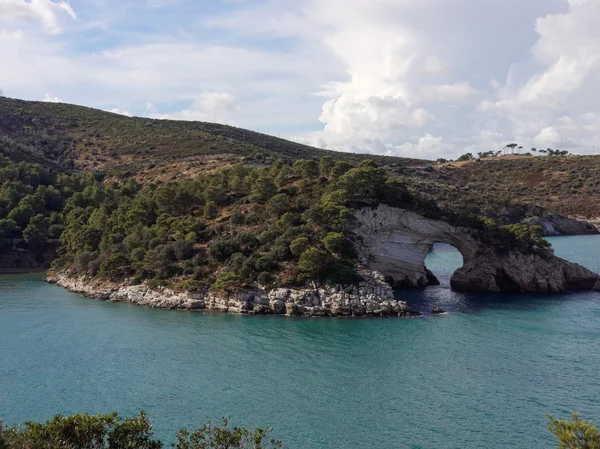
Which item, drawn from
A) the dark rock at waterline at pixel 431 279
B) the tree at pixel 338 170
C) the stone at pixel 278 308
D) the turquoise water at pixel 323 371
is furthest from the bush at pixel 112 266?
Result: the dark rock at waterline at pixel 431 279

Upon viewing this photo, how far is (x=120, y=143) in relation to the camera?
137 meters

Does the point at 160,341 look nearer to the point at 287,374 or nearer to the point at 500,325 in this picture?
the point at 287,374

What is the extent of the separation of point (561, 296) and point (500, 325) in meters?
17.7

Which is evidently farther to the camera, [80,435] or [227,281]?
[227,281]

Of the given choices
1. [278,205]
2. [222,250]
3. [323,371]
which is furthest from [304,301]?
[278,205]

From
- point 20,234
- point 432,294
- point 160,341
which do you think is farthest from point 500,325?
point 20,234

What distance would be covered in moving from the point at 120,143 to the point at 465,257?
10019 centimetres

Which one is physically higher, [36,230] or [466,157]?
[466,157]

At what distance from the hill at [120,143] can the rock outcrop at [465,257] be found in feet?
164

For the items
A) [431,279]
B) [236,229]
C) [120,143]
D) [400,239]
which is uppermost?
[120,143]

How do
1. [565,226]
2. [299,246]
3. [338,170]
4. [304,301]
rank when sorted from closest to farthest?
[304,301]
[299,246]
[338,170]
[565,226]

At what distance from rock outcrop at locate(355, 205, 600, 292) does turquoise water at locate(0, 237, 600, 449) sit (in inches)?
349

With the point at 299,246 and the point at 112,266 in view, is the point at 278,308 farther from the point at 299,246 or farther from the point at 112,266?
the point at 112,266

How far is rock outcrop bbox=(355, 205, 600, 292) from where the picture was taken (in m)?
62.5
